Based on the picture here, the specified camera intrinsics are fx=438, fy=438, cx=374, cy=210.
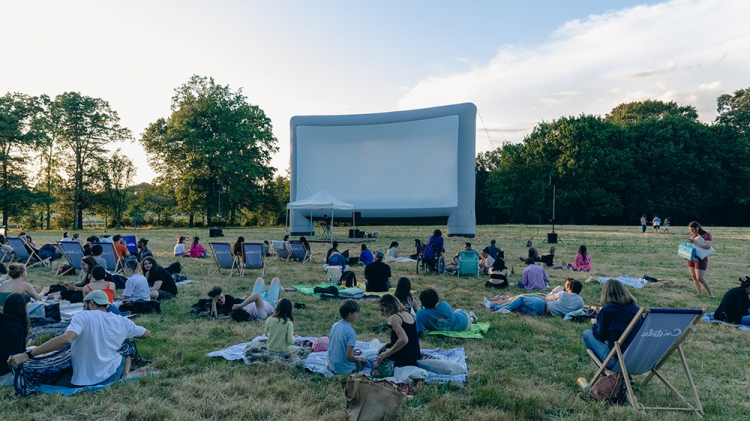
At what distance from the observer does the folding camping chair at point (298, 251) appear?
12.1 m

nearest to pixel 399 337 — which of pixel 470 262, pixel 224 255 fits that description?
pixel 470 262

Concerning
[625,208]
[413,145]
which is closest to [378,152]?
[413,145]

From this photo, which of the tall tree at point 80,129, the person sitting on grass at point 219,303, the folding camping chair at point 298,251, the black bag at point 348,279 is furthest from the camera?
the tall tree at point 80,129

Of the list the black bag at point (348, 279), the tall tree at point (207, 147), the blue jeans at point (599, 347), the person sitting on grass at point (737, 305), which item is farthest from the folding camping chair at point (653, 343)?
the tall tree at point (207, 147)

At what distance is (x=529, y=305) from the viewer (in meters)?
6.47

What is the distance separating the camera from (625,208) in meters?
36.4

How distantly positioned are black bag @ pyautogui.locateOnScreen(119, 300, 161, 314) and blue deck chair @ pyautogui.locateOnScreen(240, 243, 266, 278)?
3362 millimetres

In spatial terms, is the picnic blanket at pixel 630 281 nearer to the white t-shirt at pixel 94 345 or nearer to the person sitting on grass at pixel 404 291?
the person sitting on grass at pixel 404 291

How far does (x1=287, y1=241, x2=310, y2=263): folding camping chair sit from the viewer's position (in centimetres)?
1205

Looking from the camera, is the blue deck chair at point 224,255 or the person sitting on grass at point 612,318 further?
the blue deck chair at point 224,255

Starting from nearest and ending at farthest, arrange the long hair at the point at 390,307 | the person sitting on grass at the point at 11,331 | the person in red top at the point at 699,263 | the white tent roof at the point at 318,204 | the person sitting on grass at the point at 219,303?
the person sitting on grass at the point at 11,331
the long hair at the point at 390,307
the person sitting on grass at the point at 219,303
the person in red top at the point at 699,263
the white tent roof at the point at 318,204

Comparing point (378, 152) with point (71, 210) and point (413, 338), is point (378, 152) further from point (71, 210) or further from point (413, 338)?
point (71, 210)

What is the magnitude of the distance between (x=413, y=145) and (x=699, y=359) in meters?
16.7

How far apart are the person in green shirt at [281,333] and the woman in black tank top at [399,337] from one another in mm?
1001
